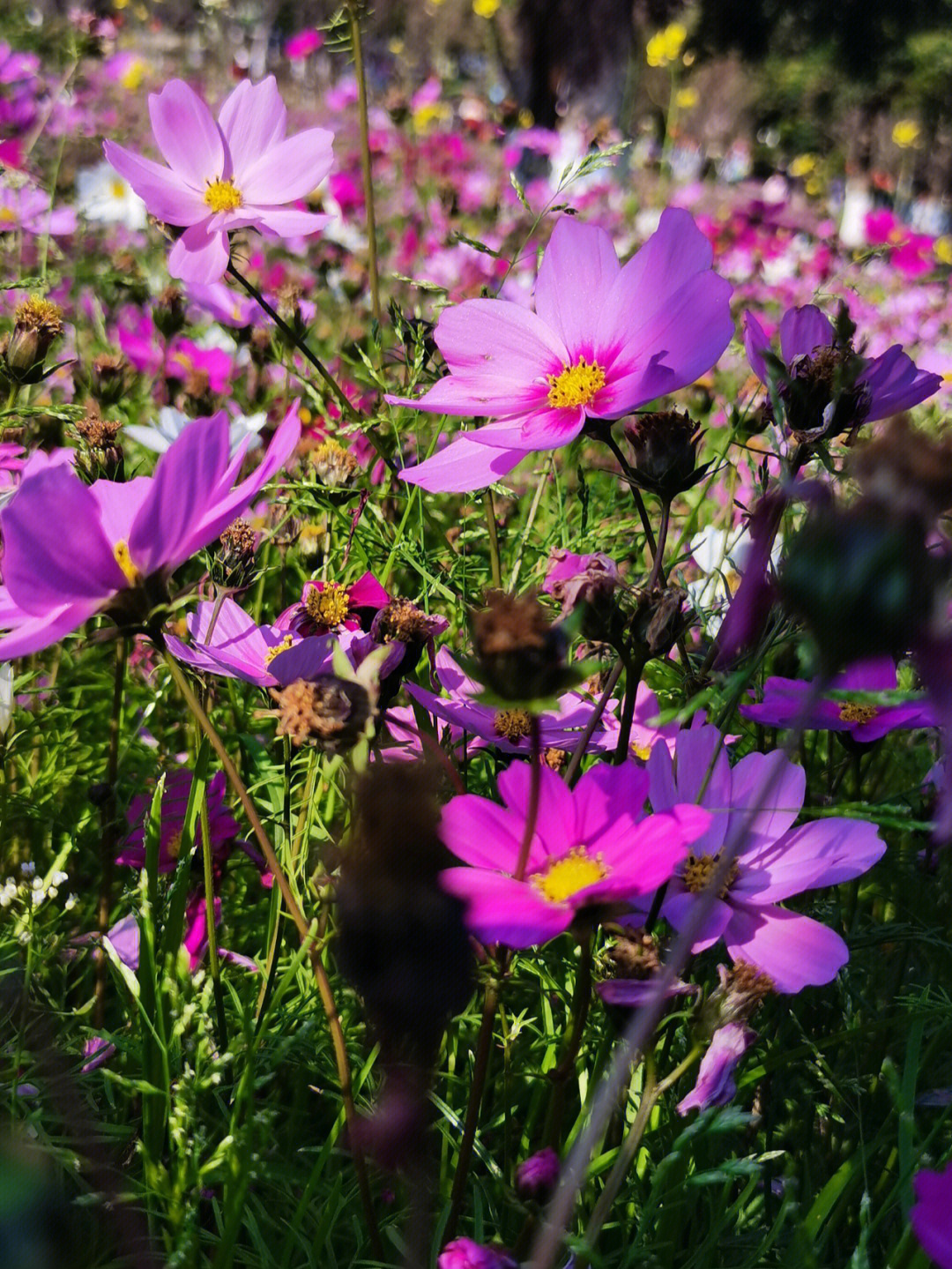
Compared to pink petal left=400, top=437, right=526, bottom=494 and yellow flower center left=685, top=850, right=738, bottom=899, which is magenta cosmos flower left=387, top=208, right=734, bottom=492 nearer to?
pink petal left=400, top=437, right=526, bottom=494

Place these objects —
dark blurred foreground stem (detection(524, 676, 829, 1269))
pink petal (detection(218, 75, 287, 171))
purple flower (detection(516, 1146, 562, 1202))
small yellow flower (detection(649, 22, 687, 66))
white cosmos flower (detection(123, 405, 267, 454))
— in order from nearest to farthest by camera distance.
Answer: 1. dark blurred foreground stem (detection(524, 676, 829, 1269))
2. purple flower (detection(516, 1146, 562, 1202))
3. white cosmos flower (detection(123, 405, 267, 454))
4. pink petal (detection(218, 75, 287, 171))
5. small yellow flower (detection(649, 22, 687, 66))

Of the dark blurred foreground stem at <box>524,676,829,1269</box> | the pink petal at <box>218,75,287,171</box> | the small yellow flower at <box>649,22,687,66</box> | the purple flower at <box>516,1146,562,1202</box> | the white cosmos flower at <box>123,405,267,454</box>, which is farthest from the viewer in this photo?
the small yellow flower at <box>649,22,687,66</box>

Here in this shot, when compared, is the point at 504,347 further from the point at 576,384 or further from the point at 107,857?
the point at 107,857

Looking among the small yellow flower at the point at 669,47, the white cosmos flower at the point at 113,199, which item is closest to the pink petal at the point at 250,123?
the small yellow flower at the point at 669,47

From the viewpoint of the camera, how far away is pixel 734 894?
1.34 ft

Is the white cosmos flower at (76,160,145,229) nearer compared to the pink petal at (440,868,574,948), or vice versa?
the pink petal at (440,868,574,948)

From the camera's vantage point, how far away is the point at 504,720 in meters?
0.49

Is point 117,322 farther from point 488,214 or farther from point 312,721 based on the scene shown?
point 312,721

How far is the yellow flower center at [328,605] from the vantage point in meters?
0.51

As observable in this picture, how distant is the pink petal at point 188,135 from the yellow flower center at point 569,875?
471mm

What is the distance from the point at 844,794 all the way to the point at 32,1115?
49 cm

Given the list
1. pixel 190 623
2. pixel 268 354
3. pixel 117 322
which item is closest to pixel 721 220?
pixel 117 322

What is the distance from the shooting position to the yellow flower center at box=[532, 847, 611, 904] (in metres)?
0.34

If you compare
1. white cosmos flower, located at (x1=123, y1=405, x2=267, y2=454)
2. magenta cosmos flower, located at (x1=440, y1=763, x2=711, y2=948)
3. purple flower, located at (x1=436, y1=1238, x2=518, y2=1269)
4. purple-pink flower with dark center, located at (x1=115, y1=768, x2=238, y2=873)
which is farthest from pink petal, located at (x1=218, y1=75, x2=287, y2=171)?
purple flower, located at (x1=436, y1=1238, x2=518, y2=1269)
